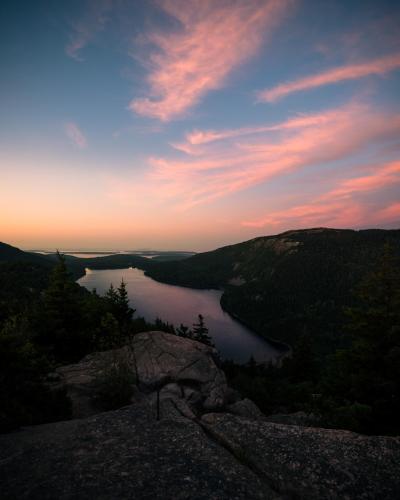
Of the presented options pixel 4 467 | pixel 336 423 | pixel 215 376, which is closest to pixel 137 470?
pixel 4 467

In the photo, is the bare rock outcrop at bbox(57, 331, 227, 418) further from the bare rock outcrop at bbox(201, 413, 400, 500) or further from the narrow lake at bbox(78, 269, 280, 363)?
the narrow lake at bbox(78, 269, 280, 363)

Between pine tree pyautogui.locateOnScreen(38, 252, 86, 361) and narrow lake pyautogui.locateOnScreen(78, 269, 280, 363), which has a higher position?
pine tree pyautogui.locateOnScreen(38, 252, 86, 361)

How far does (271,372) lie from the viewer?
2852 inches

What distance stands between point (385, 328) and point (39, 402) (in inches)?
763

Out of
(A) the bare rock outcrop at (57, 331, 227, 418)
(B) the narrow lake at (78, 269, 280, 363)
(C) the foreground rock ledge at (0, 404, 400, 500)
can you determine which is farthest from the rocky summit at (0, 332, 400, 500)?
(B) the narrow lake at (78, 269, 280, 363)

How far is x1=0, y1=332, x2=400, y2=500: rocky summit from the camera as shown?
6.20 metres

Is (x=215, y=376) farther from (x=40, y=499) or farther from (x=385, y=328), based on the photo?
(x=40, y=499)

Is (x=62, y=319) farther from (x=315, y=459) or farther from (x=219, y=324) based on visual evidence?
(x=219, y=324)

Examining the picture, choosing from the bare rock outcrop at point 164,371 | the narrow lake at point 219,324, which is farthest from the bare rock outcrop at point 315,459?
the narrow lake at point 219,324

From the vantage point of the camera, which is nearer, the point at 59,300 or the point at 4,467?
the point at 4,467

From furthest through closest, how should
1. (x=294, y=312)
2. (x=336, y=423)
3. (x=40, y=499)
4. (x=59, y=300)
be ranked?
(x=294, y=312), (x=59, y=300), (x=336, y=423), (x=40, y=499)

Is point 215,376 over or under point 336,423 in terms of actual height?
under

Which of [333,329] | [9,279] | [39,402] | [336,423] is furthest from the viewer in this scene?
[333,329]

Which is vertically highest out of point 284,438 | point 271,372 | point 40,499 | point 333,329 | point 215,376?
point 40,499
